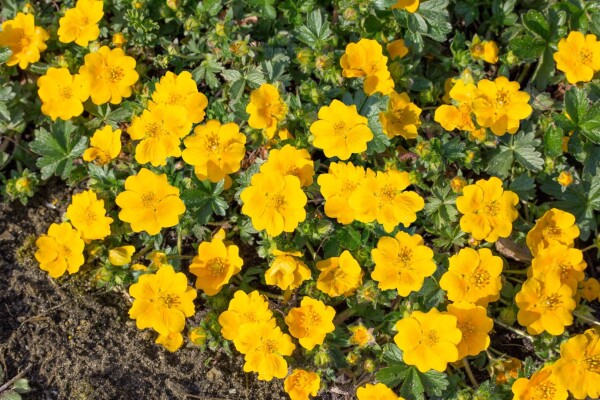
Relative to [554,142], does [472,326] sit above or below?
below

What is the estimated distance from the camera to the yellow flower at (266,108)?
3.85 meters

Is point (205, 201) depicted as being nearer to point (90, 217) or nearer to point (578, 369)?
point (90, 217)

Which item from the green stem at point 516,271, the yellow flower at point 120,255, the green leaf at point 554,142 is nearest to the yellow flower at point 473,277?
the green stem at point 516,271

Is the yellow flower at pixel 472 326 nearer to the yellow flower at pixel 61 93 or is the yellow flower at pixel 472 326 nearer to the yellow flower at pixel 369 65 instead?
the yellow flower at pixel 369 65

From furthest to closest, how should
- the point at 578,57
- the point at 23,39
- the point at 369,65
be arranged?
the point at 23,39 < the point at 578,57 < the point at 369,65

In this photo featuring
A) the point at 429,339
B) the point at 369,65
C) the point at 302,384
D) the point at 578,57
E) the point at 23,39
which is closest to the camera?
the point at 429,339

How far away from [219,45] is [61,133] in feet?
3.60

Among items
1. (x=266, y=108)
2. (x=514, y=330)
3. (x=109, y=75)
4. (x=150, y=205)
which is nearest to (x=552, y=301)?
(x=514, y=330)

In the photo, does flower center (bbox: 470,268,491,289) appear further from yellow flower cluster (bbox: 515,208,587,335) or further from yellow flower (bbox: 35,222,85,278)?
yellow flower (bbox: 35,222,85,278)

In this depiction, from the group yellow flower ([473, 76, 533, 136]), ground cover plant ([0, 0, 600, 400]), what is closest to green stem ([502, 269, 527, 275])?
ground cover plant ([0, 0, 600, 400])

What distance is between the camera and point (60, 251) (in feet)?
13.0

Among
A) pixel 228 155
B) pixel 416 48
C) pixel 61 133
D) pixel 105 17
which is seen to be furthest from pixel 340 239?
pixel 105 17

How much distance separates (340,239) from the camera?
12.7ft

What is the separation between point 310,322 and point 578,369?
1399 mm
